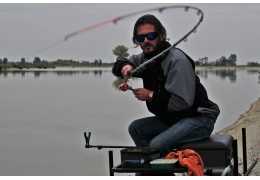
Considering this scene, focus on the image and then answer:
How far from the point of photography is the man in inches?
120

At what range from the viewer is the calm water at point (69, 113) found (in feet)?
12.8

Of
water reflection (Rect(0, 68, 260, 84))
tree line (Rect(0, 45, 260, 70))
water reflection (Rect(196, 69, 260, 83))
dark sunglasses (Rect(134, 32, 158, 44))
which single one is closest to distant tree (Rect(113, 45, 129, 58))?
tree line (Rect(0, 45, 260, 70))

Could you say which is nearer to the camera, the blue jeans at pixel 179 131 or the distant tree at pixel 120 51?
the blue jeans at pixel 179 131

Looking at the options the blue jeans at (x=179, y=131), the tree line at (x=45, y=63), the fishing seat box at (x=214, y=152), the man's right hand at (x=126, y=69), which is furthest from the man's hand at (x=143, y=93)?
the tree line at (x=45, y=63)

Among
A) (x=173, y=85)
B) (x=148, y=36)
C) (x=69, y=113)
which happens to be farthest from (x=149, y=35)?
(x=69, y=113)

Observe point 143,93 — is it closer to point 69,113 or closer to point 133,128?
point 133,128

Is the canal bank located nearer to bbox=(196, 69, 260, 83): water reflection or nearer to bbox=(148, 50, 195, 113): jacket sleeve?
bbox=(196, 69, 260, 83): water reflection

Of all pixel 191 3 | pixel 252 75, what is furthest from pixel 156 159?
pixel 252 75

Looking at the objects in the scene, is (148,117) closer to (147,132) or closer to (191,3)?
(147,132)

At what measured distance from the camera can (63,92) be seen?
4348 millimetres

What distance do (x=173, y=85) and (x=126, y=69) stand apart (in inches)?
10.5

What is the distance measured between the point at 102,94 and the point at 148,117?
2.80 ft

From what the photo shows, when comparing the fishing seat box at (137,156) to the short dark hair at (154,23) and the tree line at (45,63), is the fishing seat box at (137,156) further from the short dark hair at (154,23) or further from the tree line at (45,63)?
the tree line at (45,63)

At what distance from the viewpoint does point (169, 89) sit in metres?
3.05
